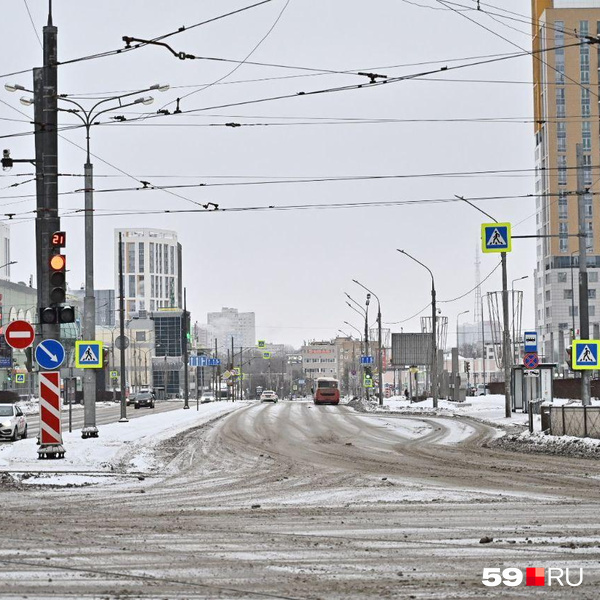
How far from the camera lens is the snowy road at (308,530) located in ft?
30.1

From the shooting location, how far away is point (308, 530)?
12.7 metres

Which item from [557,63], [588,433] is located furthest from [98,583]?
[557,63]

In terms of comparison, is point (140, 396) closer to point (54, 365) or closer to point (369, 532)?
point (54, 365)

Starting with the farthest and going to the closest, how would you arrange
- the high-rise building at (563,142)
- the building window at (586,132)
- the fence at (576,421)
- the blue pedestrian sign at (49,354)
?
the building window at (586,132) → the high-rise building at (563,142) → the fence at (576,421) → the blue pedestrian sign at (49,354)

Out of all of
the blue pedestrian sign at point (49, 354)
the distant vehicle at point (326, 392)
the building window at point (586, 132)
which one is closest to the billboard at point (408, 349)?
the distant vehicle at point (326, 392)

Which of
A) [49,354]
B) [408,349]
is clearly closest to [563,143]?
[408,349]

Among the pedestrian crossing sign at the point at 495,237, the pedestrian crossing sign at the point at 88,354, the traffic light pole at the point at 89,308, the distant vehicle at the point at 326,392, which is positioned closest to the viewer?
the pedestrian crossing sign at the point at 88,354

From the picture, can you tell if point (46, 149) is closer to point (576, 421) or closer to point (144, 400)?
point (576, 421)

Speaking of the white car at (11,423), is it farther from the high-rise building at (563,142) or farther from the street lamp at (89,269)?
the high-rise building at (563,142)

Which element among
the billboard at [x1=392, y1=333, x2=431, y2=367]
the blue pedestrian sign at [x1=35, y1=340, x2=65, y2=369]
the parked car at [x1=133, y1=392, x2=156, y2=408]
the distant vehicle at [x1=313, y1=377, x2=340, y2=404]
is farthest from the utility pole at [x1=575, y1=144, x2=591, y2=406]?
the billboard at [x1=392, y1=333, x2=431, y2=367]

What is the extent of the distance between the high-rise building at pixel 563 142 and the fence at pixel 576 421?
115 metres

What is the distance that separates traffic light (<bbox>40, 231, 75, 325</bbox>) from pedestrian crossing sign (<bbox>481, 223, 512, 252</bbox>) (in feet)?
56.0

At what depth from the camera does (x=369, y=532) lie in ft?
40.7

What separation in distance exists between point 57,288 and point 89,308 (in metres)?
8.31
